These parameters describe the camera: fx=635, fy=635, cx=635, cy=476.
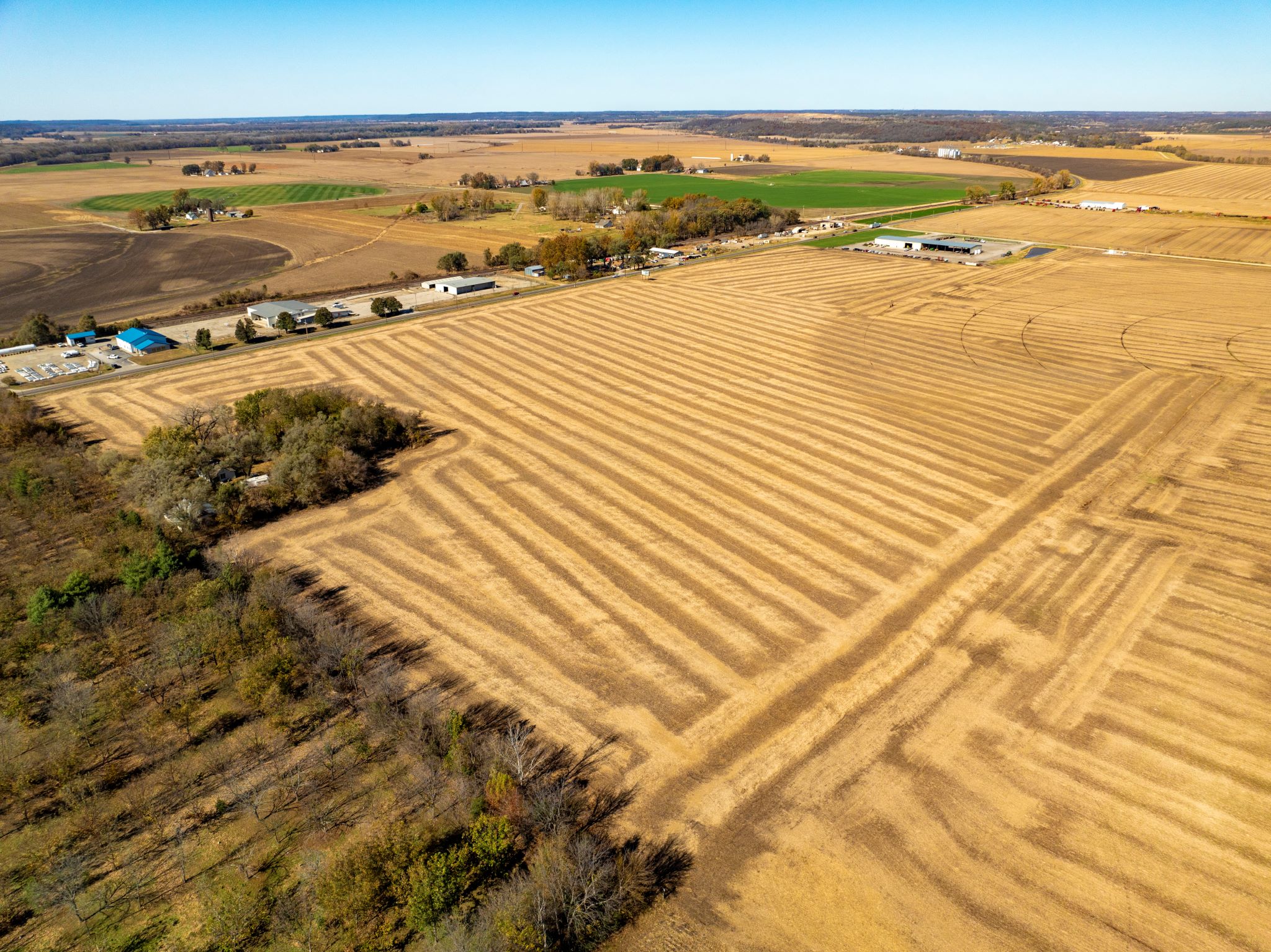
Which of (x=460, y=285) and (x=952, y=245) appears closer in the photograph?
(x=460, y=285)

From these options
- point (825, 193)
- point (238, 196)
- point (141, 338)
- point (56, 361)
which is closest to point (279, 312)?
point (141, 338)

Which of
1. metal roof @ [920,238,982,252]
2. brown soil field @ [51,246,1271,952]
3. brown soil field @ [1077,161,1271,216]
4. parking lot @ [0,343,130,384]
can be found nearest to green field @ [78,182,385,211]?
parking lot @ [0,343,130,384]

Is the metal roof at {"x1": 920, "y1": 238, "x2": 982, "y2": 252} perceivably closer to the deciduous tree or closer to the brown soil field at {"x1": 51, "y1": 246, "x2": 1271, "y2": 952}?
the brown soil field at {"x1": 51, "y1": 246, "x2": 1271, "y2": 952}

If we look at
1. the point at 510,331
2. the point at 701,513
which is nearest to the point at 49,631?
the point at 701,513

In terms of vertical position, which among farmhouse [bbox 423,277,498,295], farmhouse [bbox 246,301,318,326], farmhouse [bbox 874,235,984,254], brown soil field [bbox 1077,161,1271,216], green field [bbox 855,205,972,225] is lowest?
farmhouse [bbox 246,301,318,326]

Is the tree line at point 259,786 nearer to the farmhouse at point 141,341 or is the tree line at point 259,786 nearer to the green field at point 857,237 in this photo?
the farmhouse at point 141,341

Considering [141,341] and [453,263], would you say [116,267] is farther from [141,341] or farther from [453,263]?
[453,263]
